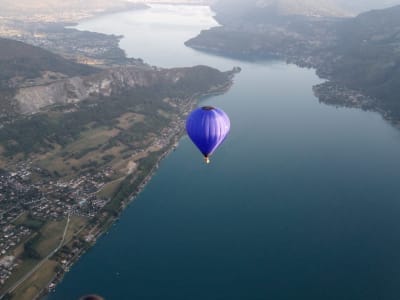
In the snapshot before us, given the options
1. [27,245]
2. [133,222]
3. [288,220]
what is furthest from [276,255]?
[27,245]

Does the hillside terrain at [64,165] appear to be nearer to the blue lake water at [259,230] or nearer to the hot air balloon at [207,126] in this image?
the blue lake water at [259,230]

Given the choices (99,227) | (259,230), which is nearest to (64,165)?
(99,227)

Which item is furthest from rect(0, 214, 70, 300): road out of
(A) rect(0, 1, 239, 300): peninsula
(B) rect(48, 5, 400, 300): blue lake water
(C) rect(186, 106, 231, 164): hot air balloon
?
(C) rect(186, 106, 231, 164): hot air balloon

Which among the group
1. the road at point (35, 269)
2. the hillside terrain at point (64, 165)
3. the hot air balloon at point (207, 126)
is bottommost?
the road at point (35, 269)

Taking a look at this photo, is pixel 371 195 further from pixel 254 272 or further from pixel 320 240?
pixel 254 272

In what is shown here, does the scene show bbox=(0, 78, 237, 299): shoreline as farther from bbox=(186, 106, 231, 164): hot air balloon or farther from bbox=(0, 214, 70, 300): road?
bbox=(186, 106, 231, 164): hot air balloon

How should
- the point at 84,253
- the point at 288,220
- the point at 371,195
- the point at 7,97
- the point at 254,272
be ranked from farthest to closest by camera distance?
the point at 7,97 → the point at 371,195 → the point at 288,220 → the point at 84,253 → the point at 254,272

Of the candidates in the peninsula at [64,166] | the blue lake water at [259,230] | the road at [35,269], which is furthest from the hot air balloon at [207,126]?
the road at [35,269]
